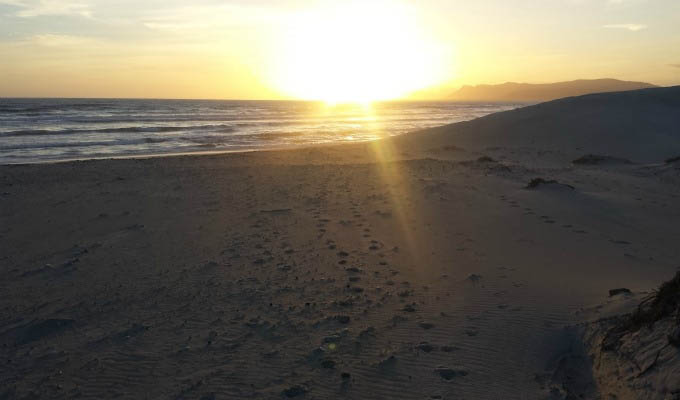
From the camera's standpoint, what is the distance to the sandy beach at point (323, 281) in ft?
13.0

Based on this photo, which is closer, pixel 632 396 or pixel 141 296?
pixel 632 396

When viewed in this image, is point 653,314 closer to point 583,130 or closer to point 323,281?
point 323,281

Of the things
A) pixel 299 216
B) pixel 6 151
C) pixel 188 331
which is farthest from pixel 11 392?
pixel 6 151

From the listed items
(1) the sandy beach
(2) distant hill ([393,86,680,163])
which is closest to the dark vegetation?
(1) the sandy beach

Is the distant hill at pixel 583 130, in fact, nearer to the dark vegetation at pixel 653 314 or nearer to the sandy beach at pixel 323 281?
the sandy beach at pixel 323 281

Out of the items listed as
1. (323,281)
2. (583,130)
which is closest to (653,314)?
(323,281)

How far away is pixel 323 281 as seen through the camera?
5.93 m

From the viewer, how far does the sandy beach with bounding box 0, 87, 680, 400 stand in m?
3.97

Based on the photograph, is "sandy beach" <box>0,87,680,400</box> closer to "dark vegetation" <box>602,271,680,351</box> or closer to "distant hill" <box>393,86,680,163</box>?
"dark vegetation" <box>602,271,680,351</box>

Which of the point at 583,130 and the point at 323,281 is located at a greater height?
the point at 583,130

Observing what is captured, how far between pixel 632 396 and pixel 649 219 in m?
6.71

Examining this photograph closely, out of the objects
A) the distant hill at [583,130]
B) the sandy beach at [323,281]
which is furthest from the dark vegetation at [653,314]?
the distant hill at [583,130]

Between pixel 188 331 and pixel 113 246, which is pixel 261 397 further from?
pixel 113 246

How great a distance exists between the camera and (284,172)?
13.7m
